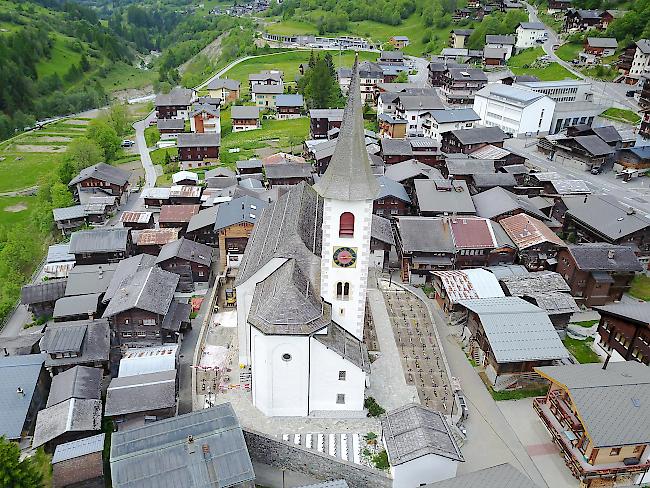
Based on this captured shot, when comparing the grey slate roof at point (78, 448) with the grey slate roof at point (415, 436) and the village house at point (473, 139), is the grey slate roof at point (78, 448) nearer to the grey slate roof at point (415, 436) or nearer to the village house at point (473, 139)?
the grey slate roof at point (415, 436)

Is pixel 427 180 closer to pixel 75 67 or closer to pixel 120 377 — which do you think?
pixel 120 377

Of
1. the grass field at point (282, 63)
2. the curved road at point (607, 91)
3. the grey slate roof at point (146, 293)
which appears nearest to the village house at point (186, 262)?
the grey slate roof at point (146, 293)

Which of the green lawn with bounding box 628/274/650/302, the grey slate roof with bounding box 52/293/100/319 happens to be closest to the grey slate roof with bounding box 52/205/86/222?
the grey slate roof with bounding box 52/293/100/319

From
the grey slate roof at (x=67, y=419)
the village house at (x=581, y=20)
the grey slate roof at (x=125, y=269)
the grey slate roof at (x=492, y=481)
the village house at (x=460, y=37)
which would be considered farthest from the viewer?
the village house at (x=460, y=37)

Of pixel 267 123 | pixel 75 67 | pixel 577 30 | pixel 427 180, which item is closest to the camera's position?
pixel 427 180

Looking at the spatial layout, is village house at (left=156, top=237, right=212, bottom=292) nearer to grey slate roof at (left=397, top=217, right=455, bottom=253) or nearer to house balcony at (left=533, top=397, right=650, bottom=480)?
grey slate roof at (left=397, top=217, right=455, bottom=253)

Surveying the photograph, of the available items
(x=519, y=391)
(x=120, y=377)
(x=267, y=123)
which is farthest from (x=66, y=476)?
(x=267, y=123)
